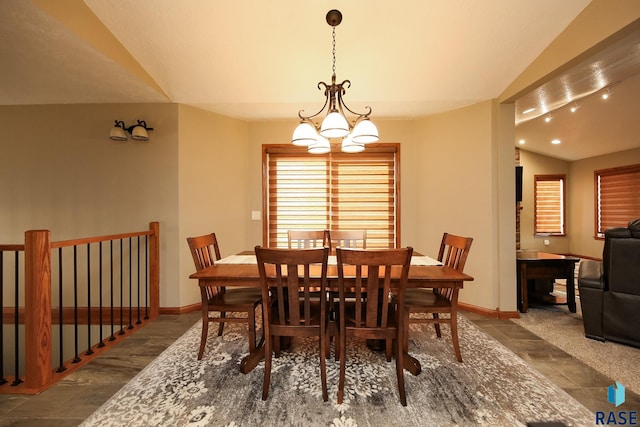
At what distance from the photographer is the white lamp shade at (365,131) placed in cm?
200

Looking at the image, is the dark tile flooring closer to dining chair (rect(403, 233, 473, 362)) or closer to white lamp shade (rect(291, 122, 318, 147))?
dining chair (rect(403, 233, 473, 362))

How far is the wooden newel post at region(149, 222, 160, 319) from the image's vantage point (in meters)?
3.12

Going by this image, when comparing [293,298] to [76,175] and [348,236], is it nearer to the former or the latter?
[348,236]

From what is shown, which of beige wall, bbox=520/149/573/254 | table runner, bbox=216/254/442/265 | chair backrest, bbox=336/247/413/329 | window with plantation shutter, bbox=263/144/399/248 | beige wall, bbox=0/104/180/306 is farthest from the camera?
beige wall, bbox=520/149/573/254

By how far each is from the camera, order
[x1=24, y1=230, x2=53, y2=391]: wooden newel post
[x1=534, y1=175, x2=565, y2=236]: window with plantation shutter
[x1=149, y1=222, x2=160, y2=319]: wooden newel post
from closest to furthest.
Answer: [x1=24, y1=230, x2=53, y2=391]: wooden newel post
[x1=149, y1=222, x2=160, y2=319]: wooden newel post
[x1=534, y1=175, x2=565, y2=236]: window with plantation shutter

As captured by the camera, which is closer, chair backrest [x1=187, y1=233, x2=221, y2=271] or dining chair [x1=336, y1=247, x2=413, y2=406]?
dining chair [x1=336, y1=247, x2=413, y2=406]

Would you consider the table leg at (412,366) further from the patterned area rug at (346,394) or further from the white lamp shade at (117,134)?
Result: the white lamp shade at (117,134)

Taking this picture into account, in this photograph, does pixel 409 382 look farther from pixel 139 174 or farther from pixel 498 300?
pixel 139 174

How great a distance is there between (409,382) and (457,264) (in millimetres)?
952

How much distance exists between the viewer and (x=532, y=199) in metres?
6.71

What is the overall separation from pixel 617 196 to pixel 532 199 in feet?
4.69

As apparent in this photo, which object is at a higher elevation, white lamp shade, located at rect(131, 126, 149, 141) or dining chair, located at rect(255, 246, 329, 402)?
white lamp shade, located at rect(131, 126, 149, 141)

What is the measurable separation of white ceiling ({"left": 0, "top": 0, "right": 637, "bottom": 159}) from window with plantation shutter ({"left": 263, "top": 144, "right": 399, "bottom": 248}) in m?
0.86

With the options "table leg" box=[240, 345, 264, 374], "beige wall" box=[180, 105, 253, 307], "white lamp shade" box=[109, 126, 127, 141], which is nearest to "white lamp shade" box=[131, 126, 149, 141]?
"white lamp shade" box=[109, 126, 127, 141]
